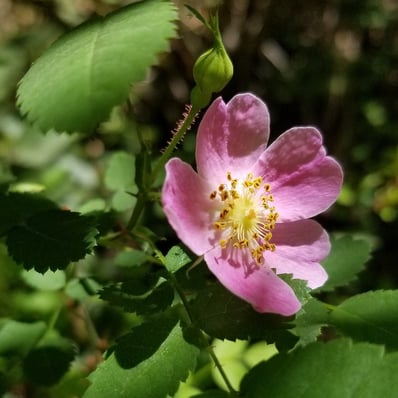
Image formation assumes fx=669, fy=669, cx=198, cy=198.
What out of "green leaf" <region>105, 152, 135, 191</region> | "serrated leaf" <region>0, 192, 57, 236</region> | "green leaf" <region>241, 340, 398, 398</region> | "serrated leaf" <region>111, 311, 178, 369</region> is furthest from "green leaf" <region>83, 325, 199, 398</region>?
"green leaf" <region>105, 152, 135, 191</region>

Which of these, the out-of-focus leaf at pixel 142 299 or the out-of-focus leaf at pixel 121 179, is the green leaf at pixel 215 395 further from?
A: the out-of-focus leaf at pixel 121 179

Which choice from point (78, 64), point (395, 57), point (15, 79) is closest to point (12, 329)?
point (78, 64)

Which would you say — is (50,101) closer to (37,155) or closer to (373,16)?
(37,155)

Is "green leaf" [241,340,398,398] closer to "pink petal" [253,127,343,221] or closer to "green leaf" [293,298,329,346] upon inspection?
"green leaf" [293,298,329,346]

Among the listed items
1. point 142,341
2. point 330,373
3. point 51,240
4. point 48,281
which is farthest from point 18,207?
point 330,373

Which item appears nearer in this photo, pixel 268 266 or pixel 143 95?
pixel 268 266

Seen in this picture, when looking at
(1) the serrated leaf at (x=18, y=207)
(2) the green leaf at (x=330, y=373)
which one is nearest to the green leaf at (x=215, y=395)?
(2) the green leaf at (x=330, y=373)

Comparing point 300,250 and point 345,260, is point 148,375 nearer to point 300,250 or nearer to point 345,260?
point 300,250
